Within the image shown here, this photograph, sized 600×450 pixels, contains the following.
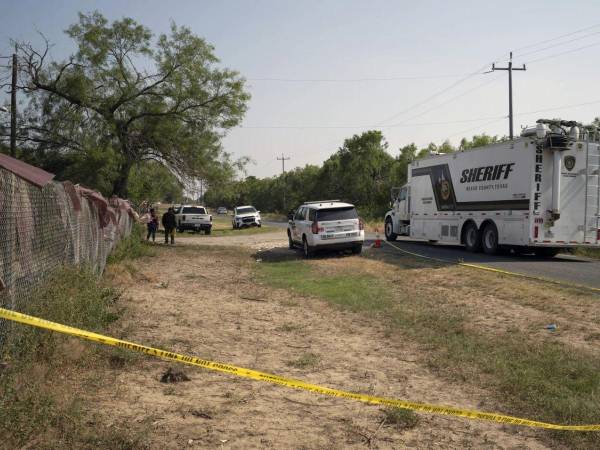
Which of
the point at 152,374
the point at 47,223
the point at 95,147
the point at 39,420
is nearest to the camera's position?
the point at 39,420

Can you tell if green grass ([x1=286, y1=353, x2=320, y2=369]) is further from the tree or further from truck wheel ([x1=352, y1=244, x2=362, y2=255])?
the tree

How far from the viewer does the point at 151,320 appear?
8.39m

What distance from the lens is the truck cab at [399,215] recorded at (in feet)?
81.1

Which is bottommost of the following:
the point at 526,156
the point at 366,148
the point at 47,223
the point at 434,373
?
the point at 434,373

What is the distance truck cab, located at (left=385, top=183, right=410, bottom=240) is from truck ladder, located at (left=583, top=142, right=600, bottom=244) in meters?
8.60

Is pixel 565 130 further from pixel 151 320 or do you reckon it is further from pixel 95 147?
pixel 95 147

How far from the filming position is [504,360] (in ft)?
20.5

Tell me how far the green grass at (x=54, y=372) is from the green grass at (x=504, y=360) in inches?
129

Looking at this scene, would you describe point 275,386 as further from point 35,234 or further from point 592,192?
point 592,192

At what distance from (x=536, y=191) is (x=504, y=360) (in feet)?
37.4

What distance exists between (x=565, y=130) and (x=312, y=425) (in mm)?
15150

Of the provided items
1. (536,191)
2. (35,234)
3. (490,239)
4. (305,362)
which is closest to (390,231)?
(490,239)

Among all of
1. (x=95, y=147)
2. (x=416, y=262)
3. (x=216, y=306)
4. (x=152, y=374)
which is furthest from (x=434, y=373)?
(x=95, y=147)

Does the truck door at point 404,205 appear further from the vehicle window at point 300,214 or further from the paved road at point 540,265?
the vehicle window at point 300,214
